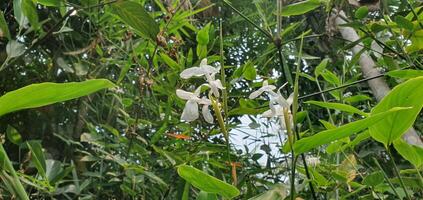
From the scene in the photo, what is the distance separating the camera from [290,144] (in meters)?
0.36

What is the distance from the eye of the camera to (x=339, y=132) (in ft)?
1.00

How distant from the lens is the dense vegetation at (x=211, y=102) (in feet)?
1.22

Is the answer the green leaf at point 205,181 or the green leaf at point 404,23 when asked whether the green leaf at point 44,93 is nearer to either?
the green leaf at point 205,181

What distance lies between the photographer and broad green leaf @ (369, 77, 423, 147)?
1.06ft

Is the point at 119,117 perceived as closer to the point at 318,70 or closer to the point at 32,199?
the point at 32,199

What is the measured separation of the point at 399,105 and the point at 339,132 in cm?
6

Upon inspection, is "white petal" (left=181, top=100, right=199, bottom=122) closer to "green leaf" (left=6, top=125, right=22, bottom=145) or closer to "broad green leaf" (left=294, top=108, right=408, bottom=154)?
"broad green leaf" (left=294, top=108, right=408, bottom=154)

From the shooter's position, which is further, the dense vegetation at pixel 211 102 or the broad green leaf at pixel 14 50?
the broad green leaf at pixel 14 50

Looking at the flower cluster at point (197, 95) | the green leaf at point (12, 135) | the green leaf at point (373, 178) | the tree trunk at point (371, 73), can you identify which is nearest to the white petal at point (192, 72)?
the flower cluster at point (197, 95)

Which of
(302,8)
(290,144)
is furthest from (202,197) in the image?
(302,8)

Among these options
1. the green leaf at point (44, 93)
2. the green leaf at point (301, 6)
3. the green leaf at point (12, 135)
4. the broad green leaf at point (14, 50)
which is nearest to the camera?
the green leaf at point (44, 93)

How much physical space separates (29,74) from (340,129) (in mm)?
1238

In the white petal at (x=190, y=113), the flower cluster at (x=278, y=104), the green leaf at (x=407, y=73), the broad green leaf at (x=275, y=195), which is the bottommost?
the broad green leaf at (x=275, y=195)

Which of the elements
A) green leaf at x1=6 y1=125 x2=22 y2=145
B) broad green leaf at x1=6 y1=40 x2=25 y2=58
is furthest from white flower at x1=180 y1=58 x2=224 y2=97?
green leaf at x1=6 y1=125 x2=22 y2=145
